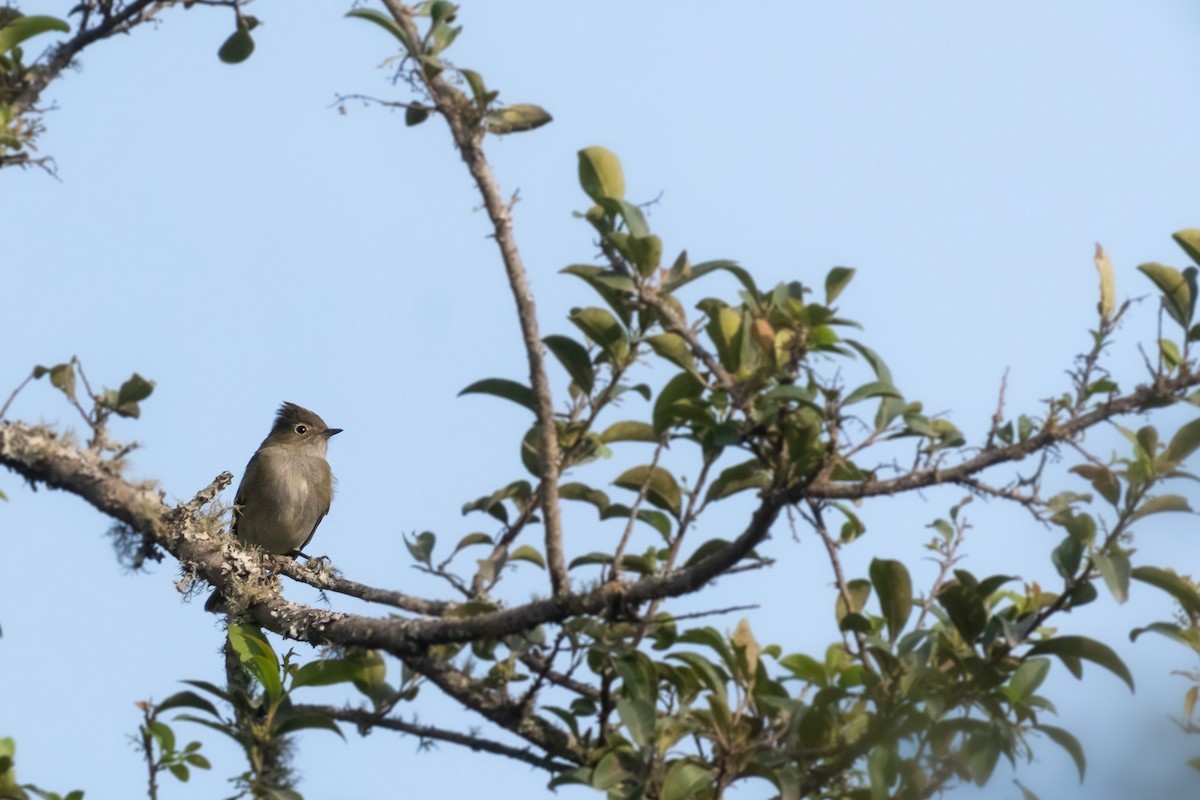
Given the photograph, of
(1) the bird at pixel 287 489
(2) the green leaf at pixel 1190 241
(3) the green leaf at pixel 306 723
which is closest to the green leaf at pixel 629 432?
(3) the green leaf at pixel 306 723

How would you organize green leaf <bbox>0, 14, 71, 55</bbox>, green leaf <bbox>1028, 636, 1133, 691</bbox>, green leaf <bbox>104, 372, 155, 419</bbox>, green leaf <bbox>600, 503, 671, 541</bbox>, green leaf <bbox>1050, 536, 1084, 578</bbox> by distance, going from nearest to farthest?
green leaf <bbox>1050, 536, 1084, 578</bbox>
green leaf <bbox>1028, 636, 1133, 691</bbox>
green leaf <bbox>600, 503, 671, 541</bbox>
green leaf <bbox>104, 372, 155, 419</bbox>
green leaf <bbox>0, 14, 71, 55</bbox>

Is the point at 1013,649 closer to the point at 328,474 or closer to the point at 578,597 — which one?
the point at 578,597

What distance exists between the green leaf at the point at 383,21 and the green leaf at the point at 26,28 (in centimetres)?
188

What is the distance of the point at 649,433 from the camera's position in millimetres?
3963

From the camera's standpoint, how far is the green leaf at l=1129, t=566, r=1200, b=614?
10.9 ft

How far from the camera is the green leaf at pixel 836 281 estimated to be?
128 inches

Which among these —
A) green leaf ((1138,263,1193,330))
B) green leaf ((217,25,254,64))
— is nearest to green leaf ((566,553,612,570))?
green leaf ((1138,263,1193,330))

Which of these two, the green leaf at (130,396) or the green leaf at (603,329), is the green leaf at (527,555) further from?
the green leaf at (130,396)

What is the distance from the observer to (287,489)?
9.80 m

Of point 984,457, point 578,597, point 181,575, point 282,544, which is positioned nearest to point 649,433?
point 578,597

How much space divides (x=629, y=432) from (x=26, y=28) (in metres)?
2.87

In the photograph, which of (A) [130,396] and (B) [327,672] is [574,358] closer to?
(B) [327,672]

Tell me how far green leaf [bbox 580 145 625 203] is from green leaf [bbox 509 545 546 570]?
1.18 m

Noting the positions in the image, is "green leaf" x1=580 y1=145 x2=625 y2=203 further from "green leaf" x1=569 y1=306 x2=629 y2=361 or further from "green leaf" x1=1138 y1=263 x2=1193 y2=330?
"green leaf" x1=1138 y1=263 x2=1193 y2=330
